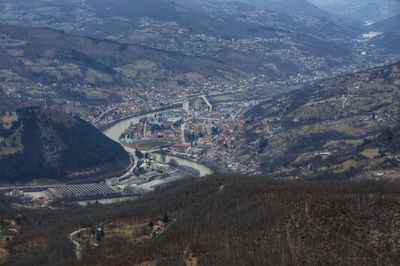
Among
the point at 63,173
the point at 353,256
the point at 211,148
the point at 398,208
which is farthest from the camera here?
the point at 211,148

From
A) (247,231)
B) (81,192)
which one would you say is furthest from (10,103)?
(247,231)

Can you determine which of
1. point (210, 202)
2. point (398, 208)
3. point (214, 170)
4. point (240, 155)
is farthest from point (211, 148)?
point (398, 208)

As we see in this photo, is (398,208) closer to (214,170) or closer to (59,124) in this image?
(214,170)

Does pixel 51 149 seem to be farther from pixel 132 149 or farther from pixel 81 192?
pixel 132 149

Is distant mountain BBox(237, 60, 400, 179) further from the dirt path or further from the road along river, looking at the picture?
the dirt path

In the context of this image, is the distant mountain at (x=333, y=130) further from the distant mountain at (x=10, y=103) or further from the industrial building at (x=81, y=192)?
the distant mountain at (x=10, y=103)

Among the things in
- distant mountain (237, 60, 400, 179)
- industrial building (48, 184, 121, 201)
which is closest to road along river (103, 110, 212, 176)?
distant mountain (237, 60, 400, 179)

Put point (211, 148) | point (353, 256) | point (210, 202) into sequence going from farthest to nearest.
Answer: point (211, 148) → point (210, 202) → point (353, 256)
